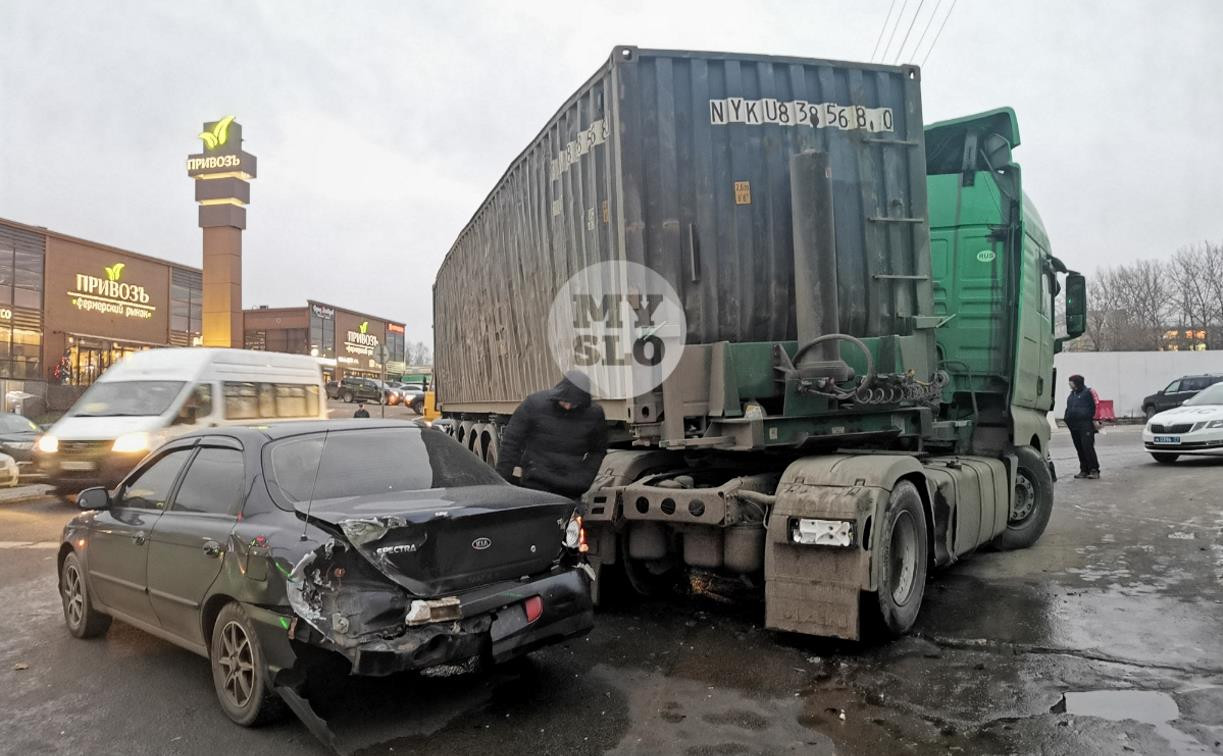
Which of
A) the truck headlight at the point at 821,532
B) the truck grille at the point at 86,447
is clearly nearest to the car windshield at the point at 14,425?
the truck grille at the point at 86,447

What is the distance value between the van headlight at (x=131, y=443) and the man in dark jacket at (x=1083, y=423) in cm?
1333

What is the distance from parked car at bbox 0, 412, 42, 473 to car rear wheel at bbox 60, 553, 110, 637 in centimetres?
978

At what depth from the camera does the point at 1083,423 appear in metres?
12.9

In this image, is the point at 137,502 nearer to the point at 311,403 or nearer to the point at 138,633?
the point at 138,633

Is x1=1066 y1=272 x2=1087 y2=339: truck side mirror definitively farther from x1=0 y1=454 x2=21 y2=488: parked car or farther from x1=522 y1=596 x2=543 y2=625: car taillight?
x1=0 y1=454 x2=21 y2=488: parked car

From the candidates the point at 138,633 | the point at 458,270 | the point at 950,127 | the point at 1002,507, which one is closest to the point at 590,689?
the point at 138,633

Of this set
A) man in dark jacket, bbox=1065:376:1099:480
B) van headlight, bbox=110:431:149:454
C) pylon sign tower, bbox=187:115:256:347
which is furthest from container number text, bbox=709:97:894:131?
pylon sign tower, bbox=187:115:256:347

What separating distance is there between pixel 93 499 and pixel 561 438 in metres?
2.79

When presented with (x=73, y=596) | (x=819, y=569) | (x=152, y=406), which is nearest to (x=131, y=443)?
(x=152, y=406)

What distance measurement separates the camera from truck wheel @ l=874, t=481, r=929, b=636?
4.71 m

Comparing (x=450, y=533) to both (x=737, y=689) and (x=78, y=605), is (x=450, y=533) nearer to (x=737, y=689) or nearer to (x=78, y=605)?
(x=737, y=689)

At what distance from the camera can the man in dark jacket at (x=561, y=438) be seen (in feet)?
18.0

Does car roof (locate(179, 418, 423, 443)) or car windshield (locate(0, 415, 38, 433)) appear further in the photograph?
car windshield (locate(0, 415, 38, 433))

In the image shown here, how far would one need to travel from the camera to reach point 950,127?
7.57 m
